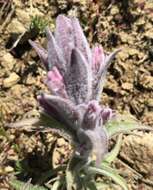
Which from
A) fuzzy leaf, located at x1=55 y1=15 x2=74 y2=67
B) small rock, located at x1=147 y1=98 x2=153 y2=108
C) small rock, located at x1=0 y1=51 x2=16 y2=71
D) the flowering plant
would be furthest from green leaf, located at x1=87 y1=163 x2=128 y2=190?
small rock, located at x1=0 y1=51 x2=16 y2=71

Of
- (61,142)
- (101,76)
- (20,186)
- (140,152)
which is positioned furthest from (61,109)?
(140,152)

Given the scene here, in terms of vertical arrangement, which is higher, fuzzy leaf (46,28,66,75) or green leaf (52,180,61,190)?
fuzzy leaf (46,28,66,75)

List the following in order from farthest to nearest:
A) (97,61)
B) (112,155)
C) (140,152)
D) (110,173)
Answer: (140,152) → (112,155) → (110,173) → (97,61)

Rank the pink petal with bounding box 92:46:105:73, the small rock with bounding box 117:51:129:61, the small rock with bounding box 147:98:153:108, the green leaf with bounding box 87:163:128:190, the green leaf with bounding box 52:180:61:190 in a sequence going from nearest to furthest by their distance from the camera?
the pink petal with bounding box 92:46:105:73 < the green leaf with bounding box 87:163:128:190 < the green leaf with bounding box 52:180:61:190 < the small rock with bounding box 147:98:153:108 < the small rock with bounding box 117:51:129:61

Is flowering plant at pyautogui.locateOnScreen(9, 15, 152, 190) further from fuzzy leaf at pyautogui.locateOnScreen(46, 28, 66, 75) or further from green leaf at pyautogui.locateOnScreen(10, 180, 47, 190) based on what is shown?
green leaf at pyautogui.locateOnScreen(10, 180, 47, 190)

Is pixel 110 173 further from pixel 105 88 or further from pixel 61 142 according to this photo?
pixel 105 88

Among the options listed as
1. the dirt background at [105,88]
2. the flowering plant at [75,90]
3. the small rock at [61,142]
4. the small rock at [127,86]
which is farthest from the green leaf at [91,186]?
the small rock at [127,86]

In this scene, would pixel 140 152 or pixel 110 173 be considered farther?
pixel 140 152
